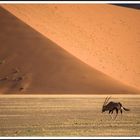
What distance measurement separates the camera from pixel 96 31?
271 ft

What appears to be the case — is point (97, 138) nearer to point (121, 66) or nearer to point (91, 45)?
point (121, 66)

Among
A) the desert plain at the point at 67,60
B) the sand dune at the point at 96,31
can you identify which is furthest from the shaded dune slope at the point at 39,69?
the sand dune at the point at 96,31

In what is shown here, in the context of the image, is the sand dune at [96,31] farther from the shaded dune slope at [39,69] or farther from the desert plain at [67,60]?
the shaded dune slope at [39,69]

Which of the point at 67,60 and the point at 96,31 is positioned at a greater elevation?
the point at 96,31

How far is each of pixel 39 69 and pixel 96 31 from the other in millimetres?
26934

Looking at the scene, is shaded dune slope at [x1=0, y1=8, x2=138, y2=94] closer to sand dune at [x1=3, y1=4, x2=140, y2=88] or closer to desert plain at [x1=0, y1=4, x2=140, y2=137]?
desert plain at [x1=0, y1=4, x2=140, y2=137]

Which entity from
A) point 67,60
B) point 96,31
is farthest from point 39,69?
point 96,31

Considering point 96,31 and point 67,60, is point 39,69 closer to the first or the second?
point 67,60

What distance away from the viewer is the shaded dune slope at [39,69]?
5253 cm

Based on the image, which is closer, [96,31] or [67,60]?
[67,60]

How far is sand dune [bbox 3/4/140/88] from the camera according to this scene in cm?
7062

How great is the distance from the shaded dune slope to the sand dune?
6.65 meters

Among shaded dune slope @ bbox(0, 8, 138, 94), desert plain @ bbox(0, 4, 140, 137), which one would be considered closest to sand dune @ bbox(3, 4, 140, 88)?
desert plain @ bbox(0, 4, 140, 137)

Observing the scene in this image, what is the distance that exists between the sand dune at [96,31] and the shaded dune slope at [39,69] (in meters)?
6.65
